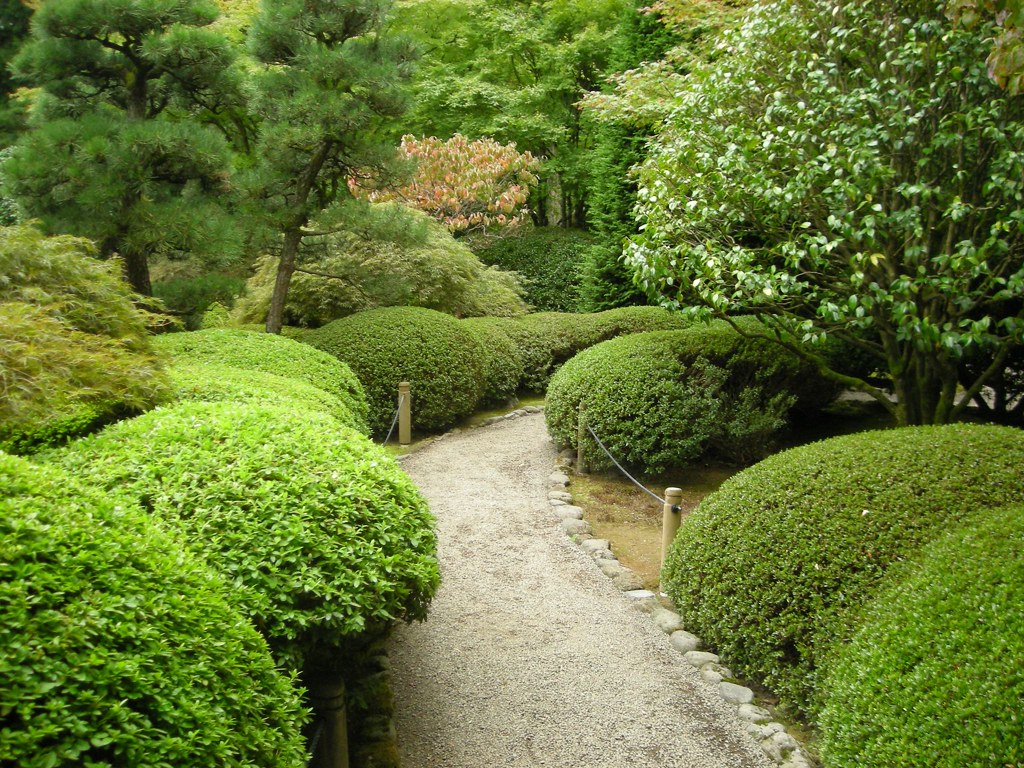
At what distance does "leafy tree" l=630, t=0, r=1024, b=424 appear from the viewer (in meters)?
4.65

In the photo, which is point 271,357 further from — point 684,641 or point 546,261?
point 546,261

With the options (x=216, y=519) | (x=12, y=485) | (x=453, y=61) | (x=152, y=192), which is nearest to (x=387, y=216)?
→ (x=152, y=192)

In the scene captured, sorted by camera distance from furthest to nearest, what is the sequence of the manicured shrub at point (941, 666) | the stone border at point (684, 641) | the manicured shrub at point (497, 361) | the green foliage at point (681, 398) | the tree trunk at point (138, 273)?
the manicured shrub at point (497, 361), the tree trunk at point (138, 273), the green foliage at point (681, 398), the stone border at point (684, 641), the manicured shrub at point (941, 666)

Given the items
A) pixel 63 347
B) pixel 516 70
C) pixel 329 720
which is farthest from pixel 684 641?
pixel 516 70

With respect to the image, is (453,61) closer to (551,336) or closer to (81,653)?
(551,336)

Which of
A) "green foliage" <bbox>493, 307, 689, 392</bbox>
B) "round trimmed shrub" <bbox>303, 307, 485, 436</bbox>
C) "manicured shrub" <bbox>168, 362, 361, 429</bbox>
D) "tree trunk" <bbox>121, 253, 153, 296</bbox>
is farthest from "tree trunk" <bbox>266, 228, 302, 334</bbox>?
"green foliage" <bbox>493, 307, 689, 392</bbox>

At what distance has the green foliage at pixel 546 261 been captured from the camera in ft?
48.4

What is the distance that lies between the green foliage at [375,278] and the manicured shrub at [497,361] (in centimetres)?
70

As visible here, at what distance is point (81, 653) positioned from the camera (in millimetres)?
1543

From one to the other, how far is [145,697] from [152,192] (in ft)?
21.7

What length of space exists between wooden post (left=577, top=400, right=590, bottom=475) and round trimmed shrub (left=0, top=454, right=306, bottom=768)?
5080 millimetres

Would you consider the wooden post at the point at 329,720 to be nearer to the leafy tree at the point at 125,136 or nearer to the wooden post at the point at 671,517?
the wooden post at the point at 671,517

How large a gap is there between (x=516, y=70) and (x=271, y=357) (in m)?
12.0

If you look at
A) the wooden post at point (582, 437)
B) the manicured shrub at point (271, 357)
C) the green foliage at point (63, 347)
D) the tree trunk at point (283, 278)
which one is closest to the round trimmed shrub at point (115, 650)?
the green foliage at point (63, 347)
